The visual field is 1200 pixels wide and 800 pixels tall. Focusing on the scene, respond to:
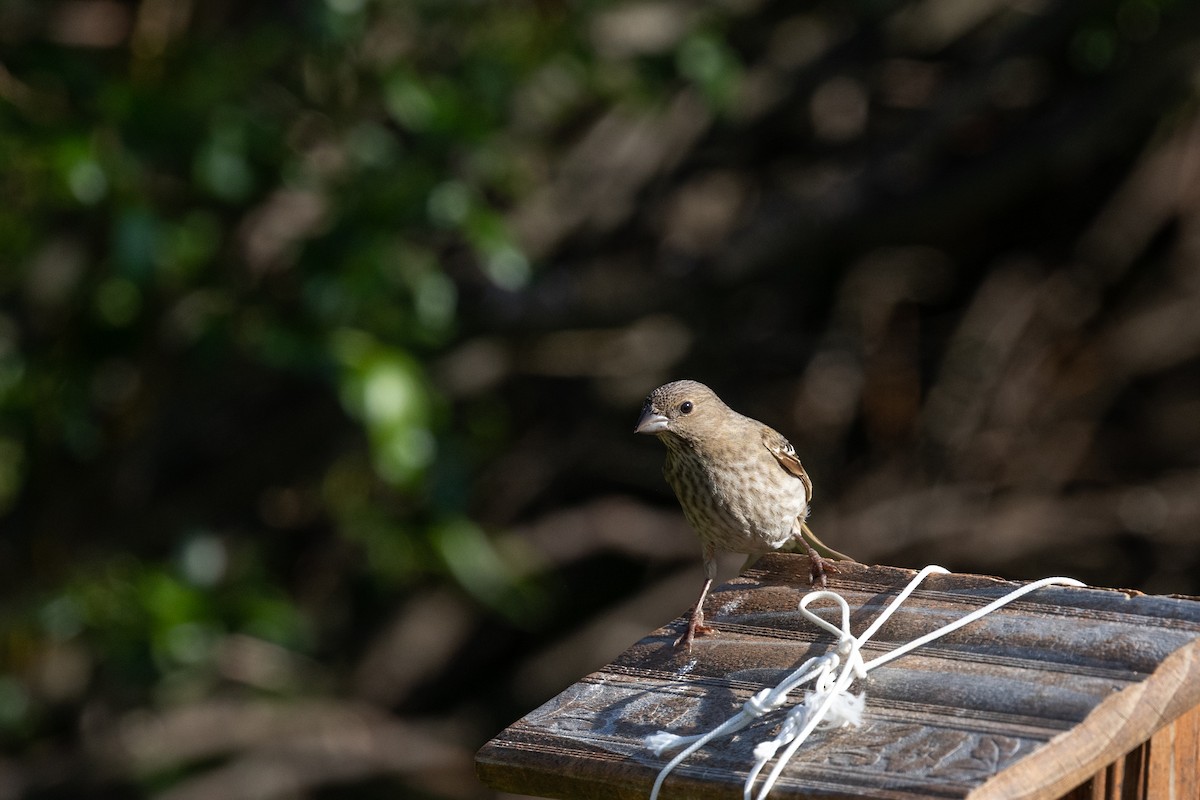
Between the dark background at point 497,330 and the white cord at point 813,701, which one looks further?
the dark background at point 497,330

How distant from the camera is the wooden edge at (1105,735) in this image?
87.5 inches

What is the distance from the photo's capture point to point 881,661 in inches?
102

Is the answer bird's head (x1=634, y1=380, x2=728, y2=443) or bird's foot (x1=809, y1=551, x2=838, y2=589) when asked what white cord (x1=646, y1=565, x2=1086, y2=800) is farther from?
bird's head (x1=634, y1=380, x2=728, y2=443)

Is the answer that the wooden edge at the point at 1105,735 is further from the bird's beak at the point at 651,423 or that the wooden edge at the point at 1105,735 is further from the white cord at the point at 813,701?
the bird's beak at the point at 651,423

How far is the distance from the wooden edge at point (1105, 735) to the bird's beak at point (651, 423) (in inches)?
63.6

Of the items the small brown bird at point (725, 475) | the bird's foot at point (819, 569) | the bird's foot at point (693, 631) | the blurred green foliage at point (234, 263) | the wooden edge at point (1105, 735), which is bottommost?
the wooden edge at point (1105, 735)

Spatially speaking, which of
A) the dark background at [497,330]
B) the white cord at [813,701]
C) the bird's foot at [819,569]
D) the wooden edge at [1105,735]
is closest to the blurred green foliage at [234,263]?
the dark background at [497,330]

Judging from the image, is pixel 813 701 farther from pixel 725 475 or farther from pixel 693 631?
pixel 725 475

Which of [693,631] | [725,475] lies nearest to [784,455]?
[725,475]

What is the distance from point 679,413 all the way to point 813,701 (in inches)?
62.0

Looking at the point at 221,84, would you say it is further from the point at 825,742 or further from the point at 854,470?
the point at 854,470

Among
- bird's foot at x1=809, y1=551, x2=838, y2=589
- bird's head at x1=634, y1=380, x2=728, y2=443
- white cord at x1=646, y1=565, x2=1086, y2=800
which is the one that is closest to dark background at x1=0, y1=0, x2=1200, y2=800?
bird's head at x1=634, y1=380, x2=728, y2=443

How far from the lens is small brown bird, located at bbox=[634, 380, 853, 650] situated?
149 inches

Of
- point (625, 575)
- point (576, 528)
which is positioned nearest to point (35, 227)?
point (576, 528)
